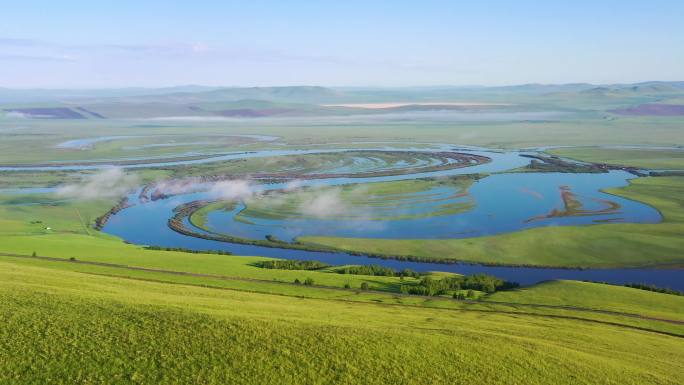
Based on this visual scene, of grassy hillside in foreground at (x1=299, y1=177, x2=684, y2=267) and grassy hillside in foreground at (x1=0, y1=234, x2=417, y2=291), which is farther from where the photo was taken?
grassy hillside in foreground at (x1=299, y1=177, x2=684, y2=267)

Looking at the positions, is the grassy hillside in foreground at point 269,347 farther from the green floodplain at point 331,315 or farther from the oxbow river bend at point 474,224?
the oxbow river bend at point 474,224

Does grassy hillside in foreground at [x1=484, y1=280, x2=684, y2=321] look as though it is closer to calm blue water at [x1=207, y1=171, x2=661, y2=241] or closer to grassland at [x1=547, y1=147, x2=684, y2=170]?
calm blue water at [x1=207, y1=171, x2=661, y2=241]

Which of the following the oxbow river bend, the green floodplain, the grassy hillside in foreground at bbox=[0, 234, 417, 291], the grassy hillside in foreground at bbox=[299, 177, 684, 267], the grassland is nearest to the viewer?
the green floodplain

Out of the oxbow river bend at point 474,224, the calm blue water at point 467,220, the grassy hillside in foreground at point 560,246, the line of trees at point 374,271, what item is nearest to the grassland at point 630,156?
the oxbow river bend at point 474,224

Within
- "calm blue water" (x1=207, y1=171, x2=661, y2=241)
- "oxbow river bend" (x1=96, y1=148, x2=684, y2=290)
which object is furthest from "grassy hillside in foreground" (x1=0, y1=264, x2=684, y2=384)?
"calm blue water" (x1=207, y1=171, x2=661, y2=241)

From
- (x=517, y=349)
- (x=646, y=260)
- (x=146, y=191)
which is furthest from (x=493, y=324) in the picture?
(x=146, y=191)

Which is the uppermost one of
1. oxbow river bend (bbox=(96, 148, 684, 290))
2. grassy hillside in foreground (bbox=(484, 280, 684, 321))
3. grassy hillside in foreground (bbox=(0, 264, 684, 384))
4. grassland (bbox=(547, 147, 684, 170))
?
grassy hillside in foreground (bbox=(0, 264, 684, 384))

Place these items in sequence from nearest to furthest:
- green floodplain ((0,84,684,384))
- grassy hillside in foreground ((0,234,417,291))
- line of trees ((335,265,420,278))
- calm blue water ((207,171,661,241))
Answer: green floodplain ((0,84,684,384)) < grassy hillside in foreground ((0,234,417,291)) < line of trees ((335,265,420,278)) < calm blue water ((207,171,661,241))
